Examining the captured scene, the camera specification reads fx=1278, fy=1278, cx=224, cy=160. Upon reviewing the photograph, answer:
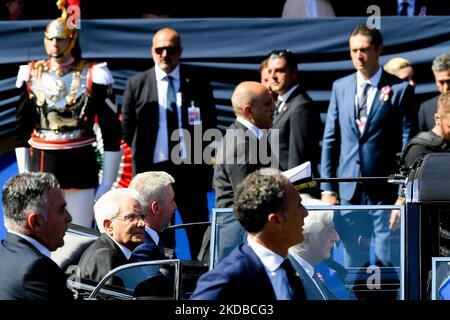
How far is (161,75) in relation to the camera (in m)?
10.4

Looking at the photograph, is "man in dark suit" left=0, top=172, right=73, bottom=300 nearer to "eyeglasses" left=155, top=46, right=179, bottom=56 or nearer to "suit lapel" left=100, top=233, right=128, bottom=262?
"suit lapel" left=100, top=233, right=128, bottom=262

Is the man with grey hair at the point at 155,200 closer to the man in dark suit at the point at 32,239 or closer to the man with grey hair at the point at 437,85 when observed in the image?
the man in dark suit at the point at 32,239

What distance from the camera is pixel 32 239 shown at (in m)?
5.23

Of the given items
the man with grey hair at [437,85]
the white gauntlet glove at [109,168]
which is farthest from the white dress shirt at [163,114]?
the man with grey hair at [437,85]

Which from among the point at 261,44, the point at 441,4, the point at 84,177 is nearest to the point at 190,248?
the point at 84,177

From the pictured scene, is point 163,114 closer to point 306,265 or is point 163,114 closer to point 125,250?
point 125,250

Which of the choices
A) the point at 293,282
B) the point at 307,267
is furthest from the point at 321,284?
the point at 293,282

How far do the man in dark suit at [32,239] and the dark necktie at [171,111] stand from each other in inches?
194

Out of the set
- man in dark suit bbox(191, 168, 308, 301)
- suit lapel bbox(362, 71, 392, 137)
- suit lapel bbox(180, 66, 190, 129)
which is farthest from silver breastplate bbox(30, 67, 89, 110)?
man in dark suit bbox(191, 168, 308, 301)

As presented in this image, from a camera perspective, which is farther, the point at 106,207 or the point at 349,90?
the point at 349,90

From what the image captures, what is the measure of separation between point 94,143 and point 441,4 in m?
3.85

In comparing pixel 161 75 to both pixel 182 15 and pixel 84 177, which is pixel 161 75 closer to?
pixel 84 177

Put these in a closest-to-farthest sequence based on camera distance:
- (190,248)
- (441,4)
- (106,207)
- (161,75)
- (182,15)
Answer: (106,207) < (190,248) < (161,75) < (441,4) < (182,15)

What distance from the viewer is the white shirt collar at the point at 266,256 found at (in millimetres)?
4988
